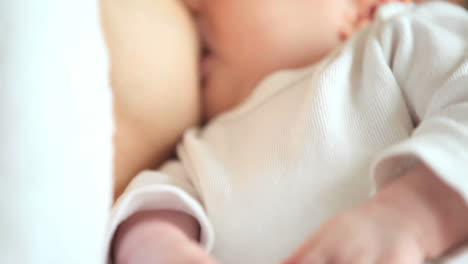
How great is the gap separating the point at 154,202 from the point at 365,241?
0.74 ft

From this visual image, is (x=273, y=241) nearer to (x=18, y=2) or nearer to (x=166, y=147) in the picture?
(x=166, y=147)

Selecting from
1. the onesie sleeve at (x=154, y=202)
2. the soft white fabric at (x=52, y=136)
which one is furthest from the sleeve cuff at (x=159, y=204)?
the soft white fabric at (x=52, y=136)

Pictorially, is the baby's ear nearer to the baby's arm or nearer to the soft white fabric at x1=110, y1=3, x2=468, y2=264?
the soft white fabric at x1=110, y1=3, x2=468, y2=264

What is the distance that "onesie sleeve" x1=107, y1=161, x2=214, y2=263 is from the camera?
0.49 meters

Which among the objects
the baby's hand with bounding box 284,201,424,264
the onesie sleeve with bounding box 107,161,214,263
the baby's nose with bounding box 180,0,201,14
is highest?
the baby's nose with bounding box 180,0,201,14

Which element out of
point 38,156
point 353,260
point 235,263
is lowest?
point 235,263

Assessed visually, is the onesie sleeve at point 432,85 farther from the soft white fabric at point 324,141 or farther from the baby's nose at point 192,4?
the baby's nose at point 192,4

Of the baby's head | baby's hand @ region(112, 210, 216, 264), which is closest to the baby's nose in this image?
the baby's head

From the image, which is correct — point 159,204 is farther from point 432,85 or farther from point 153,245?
point 432,85

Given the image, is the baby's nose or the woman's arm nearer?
the woman's arm

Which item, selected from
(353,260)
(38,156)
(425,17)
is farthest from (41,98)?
(425,17)

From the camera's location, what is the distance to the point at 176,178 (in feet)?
1.92

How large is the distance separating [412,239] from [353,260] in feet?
0.16

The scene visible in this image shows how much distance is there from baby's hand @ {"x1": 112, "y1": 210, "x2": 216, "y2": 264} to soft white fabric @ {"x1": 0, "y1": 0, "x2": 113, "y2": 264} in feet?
0.29
